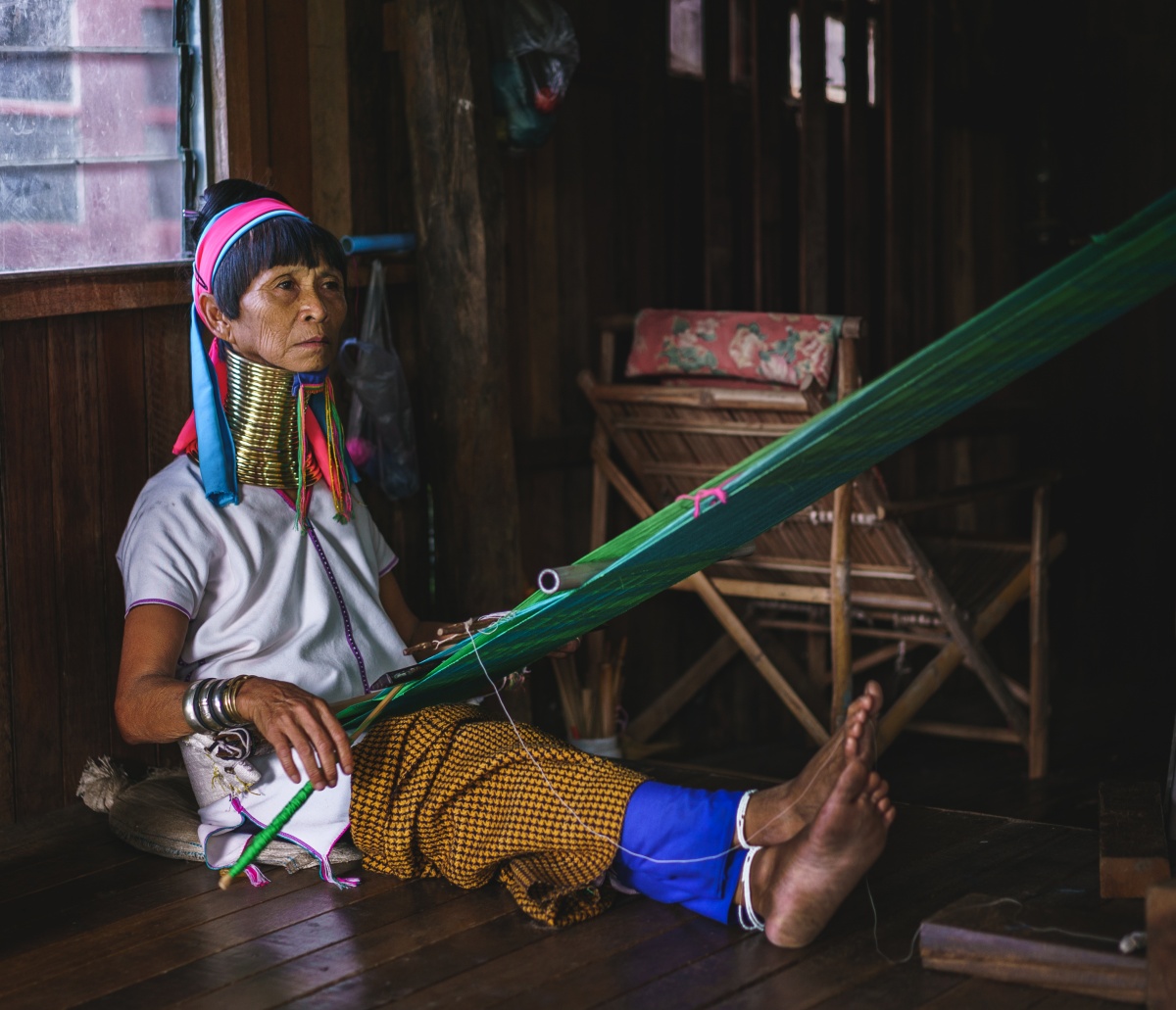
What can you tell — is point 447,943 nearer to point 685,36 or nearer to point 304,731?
point 304,731

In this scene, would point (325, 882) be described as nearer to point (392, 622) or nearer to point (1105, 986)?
point (392, 622)

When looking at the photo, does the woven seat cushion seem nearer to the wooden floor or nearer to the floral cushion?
the wooden floor

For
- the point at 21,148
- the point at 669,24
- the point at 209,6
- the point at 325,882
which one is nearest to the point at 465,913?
the point at 325,882

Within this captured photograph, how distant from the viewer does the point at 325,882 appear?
7.80 ft

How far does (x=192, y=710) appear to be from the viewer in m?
2.10

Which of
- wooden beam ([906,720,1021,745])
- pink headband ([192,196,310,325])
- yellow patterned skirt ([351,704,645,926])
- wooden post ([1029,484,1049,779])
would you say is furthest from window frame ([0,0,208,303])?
wooden beam ([906,720,1021,745])

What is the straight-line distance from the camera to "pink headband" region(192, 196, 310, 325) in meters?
2.39

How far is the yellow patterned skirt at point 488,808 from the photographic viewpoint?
2.17 meters

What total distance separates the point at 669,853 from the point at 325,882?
0.59m

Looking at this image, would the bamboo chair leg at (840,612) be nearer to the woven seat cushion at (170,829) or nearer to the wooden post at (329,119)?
the wooden post at (329,119)

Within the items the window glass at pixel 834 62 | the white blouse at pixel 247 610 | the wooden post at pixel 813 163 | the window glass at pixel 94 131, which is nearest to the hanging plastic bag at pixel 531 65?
the window glass at pixel 94 131

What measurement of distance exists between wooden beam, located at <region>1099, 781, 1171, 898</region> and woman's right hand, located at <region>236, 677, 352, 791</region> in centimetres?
111

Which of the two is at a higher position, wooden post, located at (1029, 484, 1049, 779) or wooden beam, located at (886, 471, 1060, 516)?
wooden beam, located at (886, 471, 1060, 516)

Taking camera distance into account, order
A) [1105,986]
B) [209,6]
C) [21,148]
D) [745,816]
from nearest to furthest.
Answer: [1105,986], [745,816], [21,148], [209,6]
